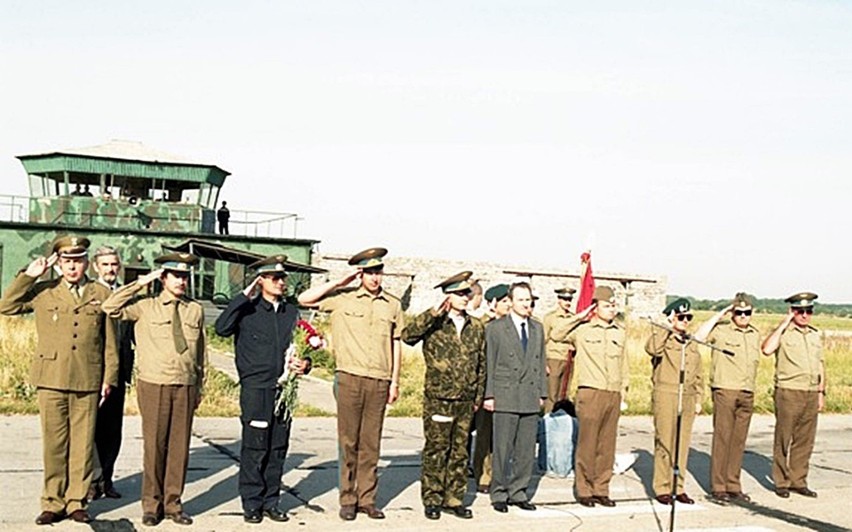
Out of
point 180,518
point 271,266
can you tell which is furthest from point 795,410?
point 180,518

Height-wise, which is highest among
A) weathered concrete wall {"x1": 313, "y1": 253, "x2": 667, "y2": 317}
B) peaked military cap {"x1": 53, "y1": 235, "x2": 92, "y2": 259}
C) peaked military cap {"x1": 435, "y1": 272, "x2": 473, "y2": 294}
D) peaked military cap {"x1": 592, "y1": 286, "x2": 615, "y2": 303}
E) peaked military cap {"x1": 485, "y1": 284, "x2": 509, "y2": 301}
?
peaked military cap {"x1": 53, "y1": 235, "x2": 92, "y2": 259}

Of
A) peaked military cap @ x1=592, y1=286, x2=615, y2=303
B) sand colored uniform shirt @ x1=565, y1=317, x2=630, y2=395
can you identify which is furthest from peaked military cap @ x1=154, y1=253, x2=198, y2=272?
peaked military cap @ x1=592, y1=286, x2=615, y2=303

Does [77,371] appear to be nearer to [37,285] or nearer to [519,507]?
[37,285]

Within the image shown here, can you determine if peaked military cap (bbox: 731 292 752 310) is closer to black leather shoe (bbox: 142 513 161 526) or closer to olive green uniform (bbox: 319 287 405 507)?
olive green uniform (bbox: 319 287 405 507)

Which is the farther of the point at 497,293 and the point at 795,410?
the point at 795,410

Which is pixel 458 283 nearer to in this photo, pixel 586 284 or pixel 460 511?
pixel 460 511

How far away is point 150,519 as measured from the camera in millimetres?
8578

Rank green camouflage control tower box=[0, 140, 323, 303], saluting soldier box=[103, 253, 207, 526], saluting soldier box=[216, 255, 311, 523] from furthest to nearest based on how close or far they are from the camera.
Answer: green camouflage control tower box=[0, 140, 323, 303] < saluting soldier box=[216, 255, 311, 523] < saluting soldier box=[103, 253, 207, 526]

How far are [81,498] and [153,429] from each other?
0.70 meters

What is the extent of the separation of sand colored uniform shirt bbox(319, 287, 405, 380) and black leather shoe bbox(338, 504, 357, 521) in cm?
105

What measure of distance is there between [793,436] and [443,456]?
408 cm

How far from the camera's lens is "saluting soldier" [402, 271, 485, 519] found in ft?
31.6

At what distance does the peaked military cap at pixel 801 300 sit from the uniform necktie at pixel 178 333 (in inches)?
240

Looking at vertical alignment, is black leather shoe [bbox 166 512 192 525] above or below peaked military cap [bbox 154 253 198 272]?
below
